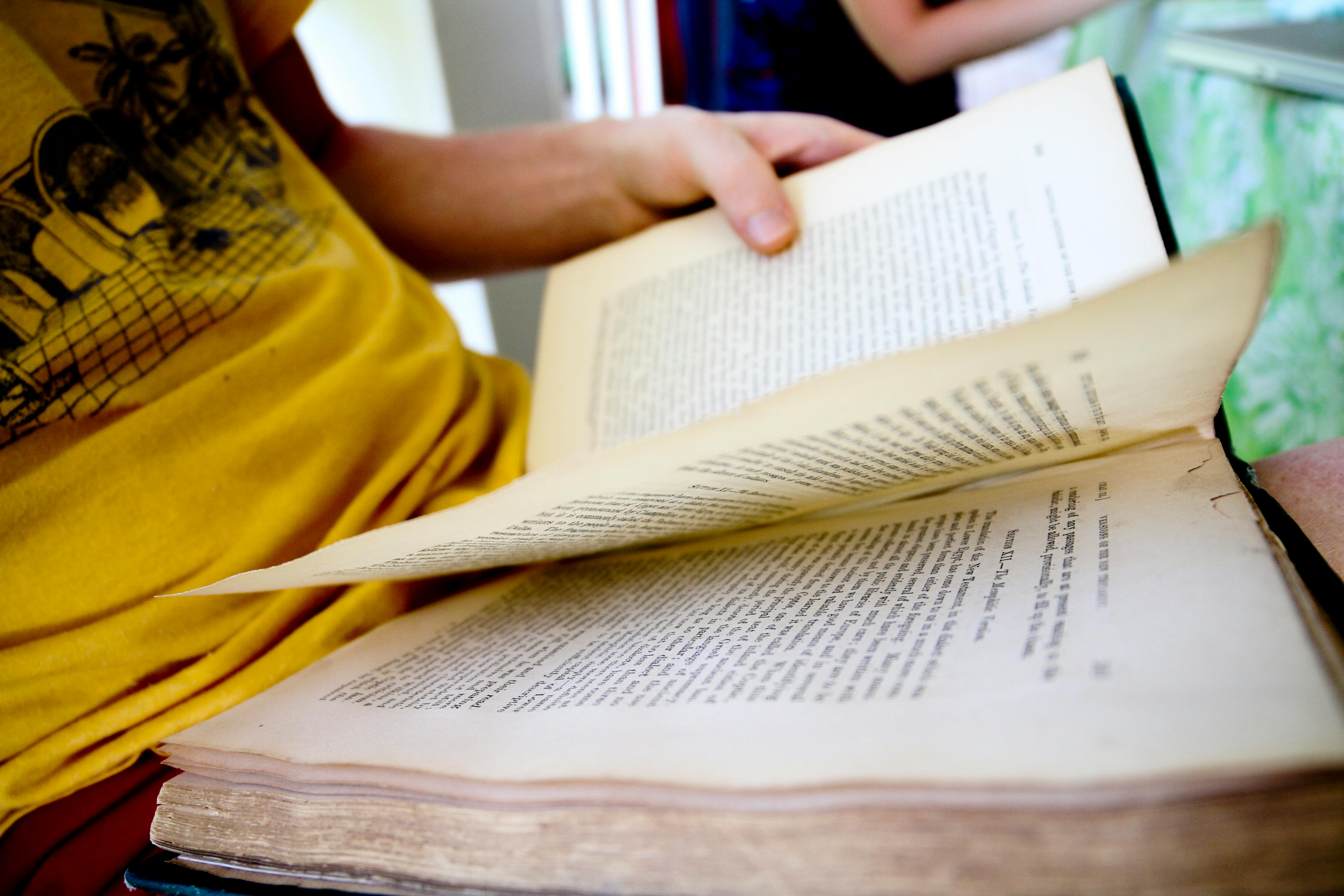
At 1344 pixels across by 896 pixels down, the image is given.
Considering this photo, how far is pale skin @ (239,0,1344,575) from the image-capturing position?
48cm

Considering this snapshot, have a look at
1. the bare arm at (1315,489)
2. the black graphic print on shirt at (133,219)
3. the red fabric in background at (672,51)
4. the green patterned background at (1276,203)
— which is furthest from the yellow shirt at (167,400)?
the red fabric in background at (672,51)

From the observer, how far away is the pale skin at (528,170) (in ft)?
1.58

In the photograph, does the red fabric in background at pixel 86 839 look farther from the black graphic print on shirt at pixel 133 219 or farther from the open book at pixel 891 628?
the black graphic print on shirt at pixel 133 219

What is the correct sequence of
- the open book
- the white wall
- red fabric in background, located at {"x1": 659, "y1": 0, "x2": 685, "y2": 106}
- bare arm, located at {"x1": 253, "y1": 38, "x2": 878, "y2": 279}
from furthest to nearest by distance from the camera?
1. red fabric in background, located at {"x1": 659, "y1": 0, "x2": 685, "y2": 106}
2. the white wall
3. bare arm, located at {"x1": 253, "y1": 38, "x2": 878, "y2": 279}
4. the open book

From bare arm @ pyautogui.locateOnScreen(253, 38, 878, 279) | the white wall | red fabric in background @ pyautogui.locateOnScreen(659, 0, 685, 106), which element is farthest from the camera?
red fabric in background @ pyautogui.locateOnScreen(659, 0, 685, 106)

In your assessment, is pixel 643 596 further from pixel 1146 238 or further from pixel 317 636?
pixel 1146 238

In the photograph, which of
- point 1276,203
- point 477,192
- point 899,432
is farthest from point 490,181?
point 1276,203

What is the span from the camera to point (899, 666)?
0.21 meters

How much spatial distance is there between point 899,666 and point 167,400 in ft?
1.22

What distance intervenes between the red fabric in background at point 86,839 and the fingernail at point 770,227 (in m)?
0.41

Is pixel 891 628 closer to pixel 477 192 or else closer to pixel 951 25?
pixel 477 192

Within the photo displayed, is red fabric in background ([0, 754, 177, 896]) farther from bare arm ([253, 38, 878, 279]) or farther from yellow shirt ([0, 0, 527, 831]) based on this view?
bare arm ([253, 38, 878, 279])

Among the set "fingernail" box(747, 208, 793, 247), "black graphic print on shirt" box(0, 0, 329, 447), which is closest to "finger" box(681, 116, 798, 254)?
"fingernail" box(747, 208, 793, 247)

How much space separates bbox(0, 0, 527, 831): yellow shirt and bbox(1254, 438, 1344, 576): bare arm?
1.33 ft
